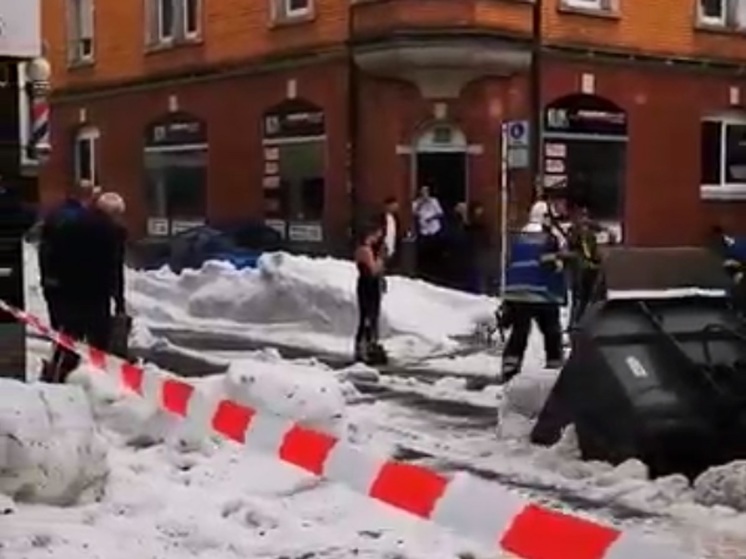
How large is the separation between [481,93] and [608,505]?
18.6 metres

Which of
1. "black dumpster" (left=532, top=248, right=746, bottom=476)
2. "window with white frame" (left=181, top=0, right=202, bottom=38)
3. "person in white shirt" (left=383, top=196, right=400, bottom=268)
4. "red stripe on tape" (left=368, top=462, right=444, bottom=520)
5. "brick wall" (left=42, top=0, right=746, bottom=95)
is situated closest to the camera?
"red stripe on tape" (left=368, top=462, right=444, bottom=520)

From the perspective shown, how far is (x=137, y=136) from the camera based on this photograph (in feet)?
113

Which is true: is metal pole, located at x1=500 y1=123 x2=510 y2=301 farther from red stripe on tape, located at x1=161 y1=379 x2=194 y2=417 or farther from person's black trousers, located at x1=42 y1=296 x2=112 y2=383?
red stripe on tape, located at x1=161 y1=379 x2=194 y2=417

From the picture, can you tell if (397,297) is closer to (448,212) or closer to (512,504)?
(448,212)

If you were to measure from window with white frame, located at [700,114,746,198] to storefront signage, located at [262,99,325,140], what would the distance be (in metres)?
7.71

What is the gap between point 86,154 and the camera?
122 feet

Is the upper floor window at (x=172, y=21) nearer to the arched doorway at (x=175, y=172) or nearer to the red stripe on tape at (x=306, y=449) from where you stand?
the arched doorway at (x=175, y=172)

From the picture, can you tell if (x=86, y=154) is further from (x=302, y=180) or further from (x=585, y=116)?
(x=585, y=116)

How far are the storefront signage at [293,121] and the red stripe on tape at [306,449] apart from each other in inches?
848

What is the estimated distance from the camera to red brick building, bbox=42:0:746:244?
26875mm

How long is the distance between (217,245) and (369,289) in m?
12.8

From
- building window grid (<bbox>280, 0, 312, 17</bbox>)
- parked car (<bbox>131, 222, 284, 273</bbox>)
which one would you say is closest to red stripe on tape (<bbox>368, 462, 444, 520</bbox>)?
parked car (<bbox>131, 222, 284, 273</bbox>)

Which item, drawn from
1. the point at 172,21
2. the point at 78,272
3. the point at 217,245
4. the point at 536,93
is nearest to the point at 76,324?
the point at 78,272

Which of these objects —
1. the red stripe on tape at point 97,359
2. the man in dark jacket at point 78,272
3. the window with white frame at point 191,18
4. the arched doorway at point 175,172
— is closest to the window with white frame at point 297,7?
the window with white frame at point 191,18
